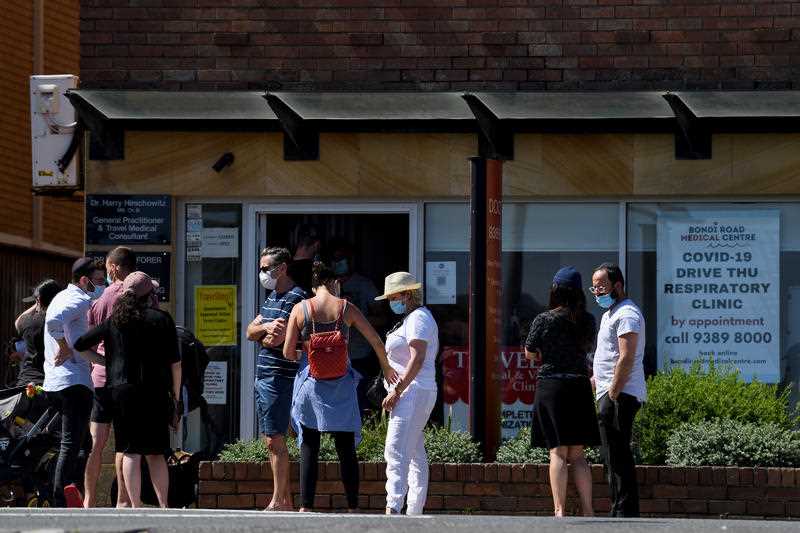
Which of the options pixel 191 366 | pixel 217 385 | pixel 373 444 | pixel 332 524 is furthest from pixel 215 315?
pixel 332 524

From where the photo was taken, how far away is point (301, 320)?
11398 mm

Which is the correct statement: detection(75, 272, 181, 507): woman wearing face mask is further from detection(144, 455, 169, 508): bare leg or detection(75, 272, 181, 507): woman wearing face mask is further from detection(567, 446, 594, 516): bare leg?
detection(567, 446, 594, 516): bare leg

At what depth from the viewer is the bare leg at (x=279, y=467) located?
12.0 metres

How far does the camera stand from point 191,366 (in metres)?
13.2

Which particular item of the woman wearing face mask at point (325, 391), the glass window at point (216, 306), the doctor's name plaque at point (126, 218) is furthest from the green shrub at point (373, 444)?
the doctor's name plaque at point (126, 218)

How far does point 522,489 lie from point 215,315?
3.72 metres

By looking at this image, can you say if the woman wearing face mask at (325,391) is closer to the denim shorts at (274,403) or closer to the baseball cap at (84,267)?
the denim shorts at (274,403)

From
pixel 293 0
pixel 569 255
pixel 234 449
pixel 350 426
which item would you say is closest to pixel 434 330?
pixel 350 426

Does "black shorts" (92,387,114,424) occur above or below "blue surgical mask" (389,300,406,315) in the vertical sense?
below

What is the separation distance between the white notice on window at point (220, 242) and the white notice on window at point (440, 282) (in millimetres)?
1615

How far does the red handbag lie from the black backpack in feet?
6.94

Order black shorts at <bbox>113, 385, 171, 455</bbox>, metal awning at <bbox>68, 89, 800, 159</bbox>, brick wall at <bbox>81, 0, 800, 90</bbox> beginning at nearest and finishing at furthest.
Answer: black shorts at <bbox>113, 385, 171, 455</bbox>
metal awning at <bbox>68, 89, 800, 159</bbox>
brick wall at <bbox>81, 0, 800, 90</bbox>

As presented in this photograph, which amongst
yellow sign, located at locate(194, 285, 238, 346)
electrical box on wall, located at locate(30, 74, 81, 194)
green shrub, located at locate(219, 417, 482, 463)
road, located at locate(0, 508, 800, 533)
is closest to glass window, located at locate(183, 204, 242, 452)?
yellow sign, located at locate(194, 285, 238, 346)

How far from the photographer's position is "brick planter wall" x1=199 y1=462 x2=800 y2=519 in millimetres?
Answer: 12359
